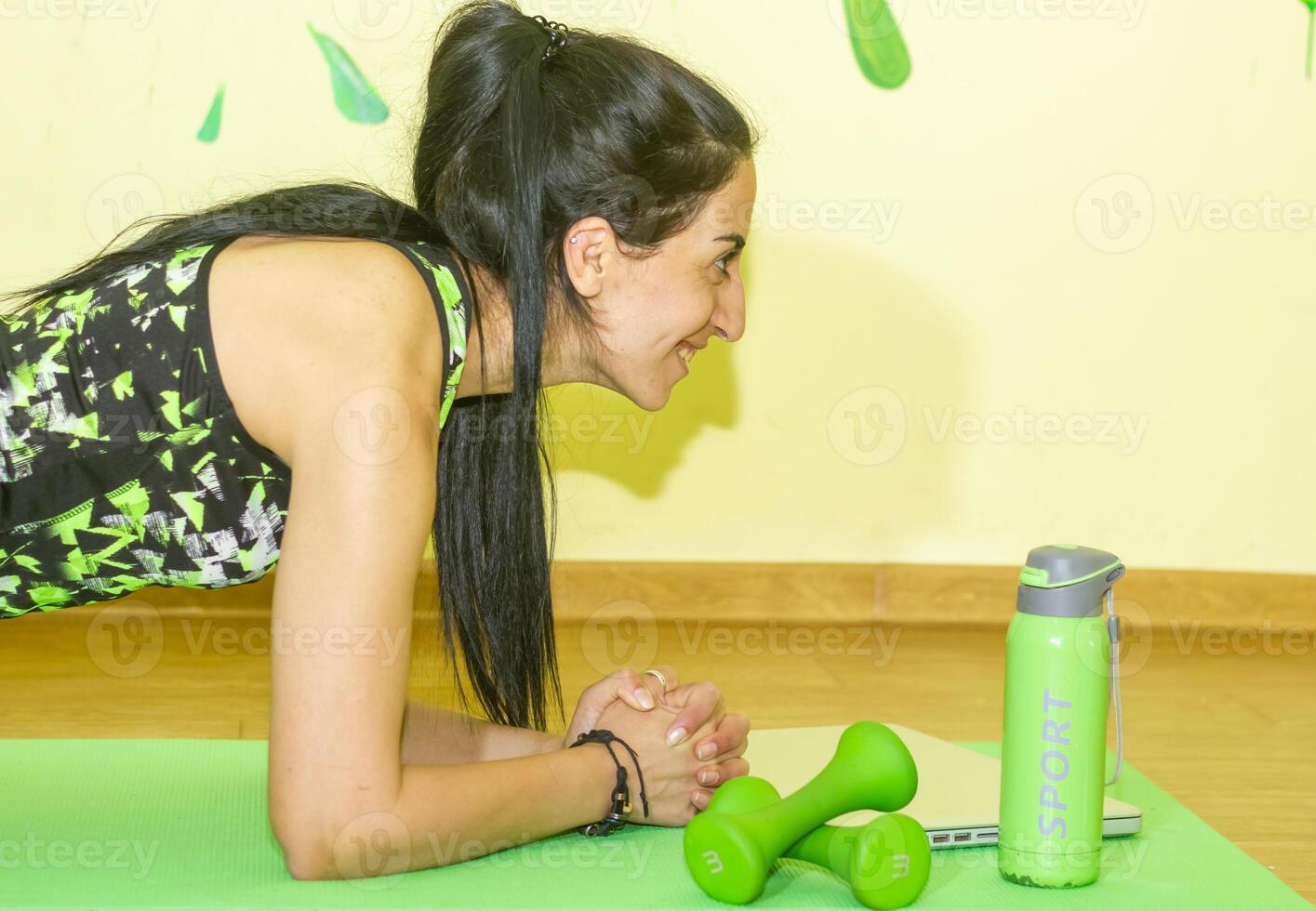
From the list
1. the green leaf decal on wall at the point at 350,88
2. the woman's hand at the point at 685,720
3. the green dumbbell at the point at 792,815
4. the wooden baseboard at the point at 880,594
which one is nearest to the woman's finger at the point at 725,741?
the woman's hand at the point at 685,720

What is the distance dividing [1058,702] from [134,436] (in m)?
0.60

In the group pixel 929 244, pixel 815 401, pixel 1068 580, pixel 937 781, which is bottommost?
pixel 937 781

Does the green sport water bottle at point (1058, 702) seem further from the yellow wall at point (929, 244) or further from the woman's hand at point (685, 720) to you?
the yellow wall at point (929, 244)

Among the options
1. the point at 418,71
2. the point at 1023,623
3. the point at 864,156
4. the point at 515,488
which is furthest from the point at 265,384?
the point at 864,156

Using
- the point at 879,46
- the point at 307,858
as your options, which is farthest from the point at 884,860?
the point at 879,46

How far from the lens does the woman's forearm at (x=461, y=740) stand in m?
1.06

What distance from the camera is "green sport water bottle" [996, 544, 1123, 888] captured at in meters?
0.79

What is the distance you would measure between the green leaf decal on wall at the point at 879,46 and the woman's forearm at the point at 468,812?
1.29 meters

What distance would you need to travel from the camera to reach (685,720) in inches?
38.6

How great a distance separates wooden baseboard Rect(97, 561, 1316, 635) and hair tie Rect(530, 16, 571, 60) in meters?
1.08

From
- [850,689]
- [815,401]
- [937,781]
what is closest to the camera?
[937,781]

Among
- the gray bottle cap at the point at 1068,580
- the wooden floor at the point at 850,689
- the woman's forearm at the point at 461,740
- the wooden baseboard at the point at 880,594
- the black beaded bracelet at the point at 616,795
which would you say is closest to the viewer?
the gray bottle cap at the point at 1068,580

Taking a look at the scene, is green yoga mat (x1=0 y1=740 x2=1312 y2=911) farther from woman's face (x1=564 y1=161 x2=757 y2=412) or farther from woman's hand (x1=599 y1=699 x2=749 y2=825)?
woman's face (x1=564 y1=161 x2=757 y2=412)

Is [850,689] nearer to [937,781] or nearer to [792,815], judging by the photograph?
[937,781]
